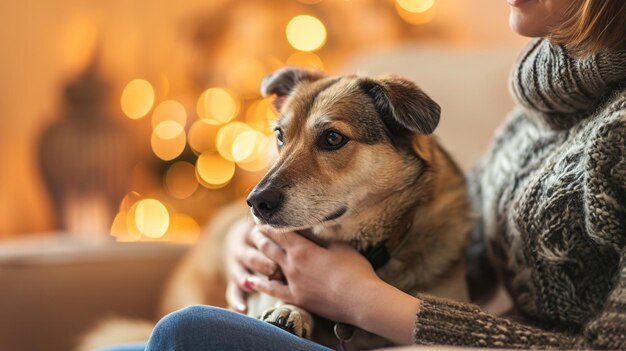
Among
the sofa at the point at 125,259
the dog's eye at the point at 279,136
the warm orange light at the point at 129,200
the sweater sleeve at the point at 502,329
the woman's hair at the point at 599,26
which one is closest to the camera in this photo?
the sweater sleeve at the point at 502,329

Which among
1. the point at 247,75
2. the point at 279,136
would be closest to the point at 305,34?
the point at 247,75

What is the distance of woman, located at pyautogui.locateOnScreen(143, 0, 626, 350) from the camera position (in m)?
1.00

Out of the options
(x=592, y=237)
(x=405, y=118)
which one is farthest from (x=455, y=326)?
(x=405, y=118)

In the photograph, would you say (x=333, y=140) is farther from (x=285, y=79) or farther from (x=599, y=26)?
(x=599, y=26)

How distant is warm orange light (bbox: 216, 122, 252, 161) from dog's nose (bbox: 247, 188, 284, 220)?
1.63 metres

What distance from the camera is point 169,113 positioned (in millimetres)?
3143

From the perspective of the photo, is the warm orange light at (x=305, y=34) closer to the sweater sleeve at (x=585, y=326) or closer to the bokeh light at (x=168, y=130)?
the bokeh light at (x=168, y=130)

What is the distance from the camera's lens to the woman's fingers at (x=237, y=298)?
4.72 feet

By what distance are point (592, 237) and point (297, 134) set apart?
23.1 inches

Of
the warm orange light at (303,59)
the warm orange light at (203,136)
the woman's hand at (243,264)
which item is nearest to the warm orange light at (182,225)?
the warm orange light at (203,136)

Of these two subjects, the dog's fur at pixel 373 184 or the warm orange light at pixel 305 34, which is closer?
the dog's fur at pixel 373 184

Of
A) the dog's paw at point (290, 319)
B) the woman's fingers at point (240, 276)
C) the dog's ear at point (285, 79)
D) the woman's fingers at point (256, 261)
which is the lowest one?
the woman's fingers at point (240, 276)

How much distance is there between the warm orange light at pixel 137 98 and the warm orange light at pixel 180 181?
0.45 meters

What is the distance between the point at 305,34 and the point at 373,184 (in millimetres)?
1624
